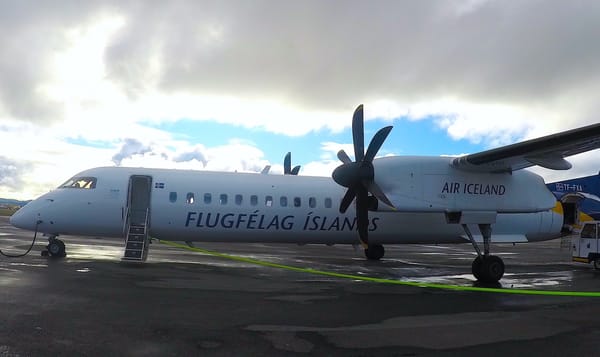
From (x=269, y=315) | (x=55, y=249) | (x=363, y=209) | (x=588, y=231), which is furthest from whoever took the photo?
(x=588, y=231)

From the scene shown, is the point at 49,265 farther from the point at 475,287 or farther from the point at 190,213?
the point at 475,287

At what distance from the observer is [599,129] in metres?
10.8

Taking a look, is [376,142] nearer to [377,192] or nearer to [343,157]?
[377,192]

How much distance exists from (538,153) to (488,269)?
12.1ft

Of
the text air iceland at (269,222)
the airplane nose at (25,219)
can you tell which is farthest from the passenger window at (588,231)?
the airplane nose at (25,219)

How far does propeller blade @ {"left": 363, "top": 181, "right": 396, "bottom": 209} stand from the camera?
1254 cm

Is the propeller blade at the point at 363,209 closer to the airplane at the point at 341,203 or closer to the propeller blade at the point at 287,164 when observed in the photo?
the airplane at the point at 341,203

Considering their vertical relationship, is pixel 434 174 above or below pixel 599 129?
below

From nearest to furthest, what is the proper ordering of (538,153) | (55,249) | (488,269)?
(538,153) < (488,269) < (55,249)

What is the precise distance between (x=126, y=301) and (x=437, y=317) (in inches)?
229

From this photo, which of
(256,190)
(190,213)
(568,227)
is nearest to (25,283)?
(190,213)

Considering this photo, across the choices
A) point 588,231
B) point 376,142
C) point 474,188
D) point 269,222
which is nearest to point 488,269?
point 474,188

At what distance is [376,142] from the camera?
13.0m

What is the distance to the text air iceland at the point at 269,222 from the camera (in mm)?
15312
